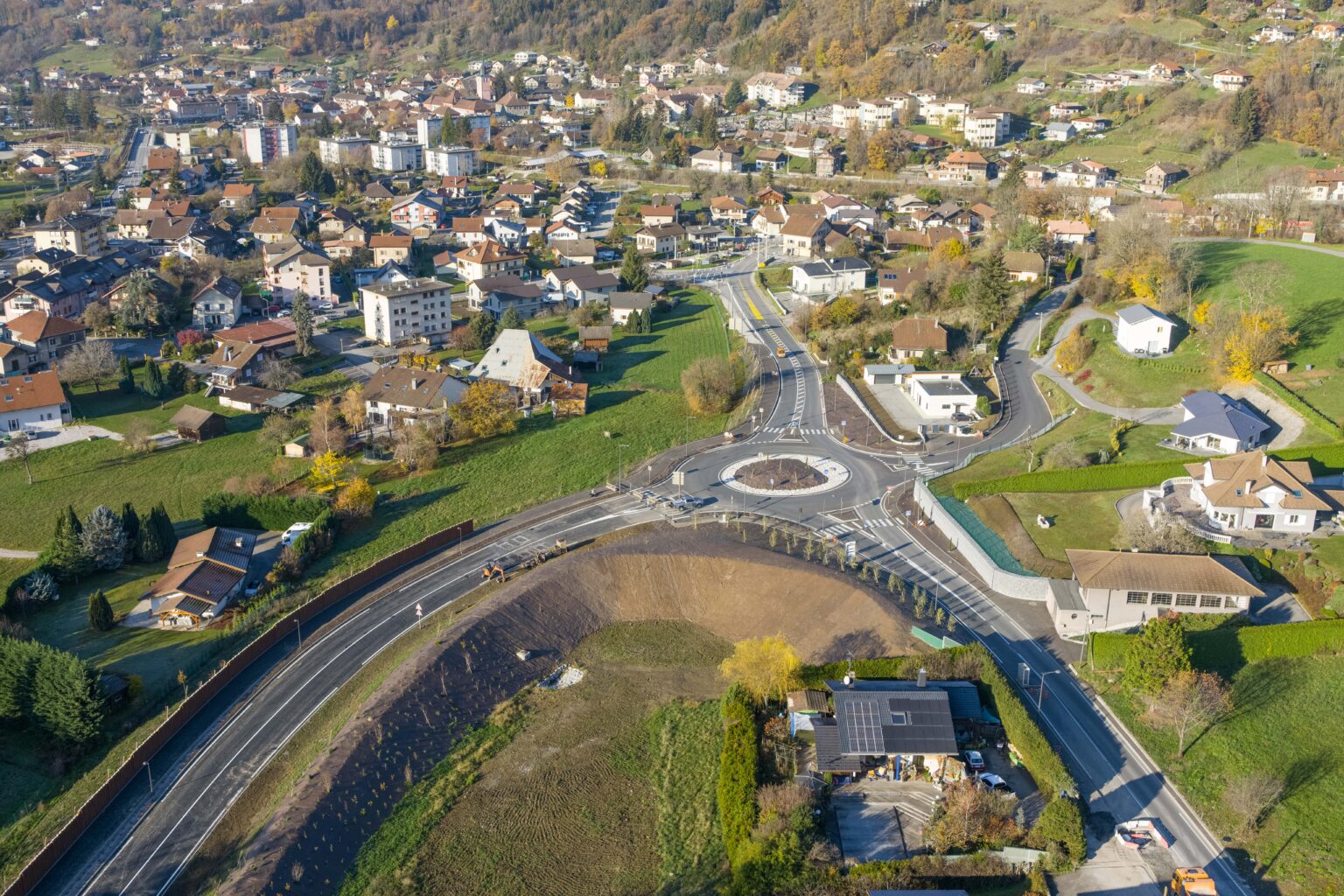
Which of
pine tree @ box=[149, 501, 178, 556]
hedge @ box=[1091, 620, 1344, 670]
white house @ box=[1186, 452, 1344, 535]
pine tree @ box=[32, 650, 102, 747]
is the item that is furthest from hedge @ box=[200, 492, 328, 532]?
white house @ box=[1186, 452, 1344, 535]

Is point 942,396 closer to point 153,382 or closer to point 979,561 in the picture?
point 979,561

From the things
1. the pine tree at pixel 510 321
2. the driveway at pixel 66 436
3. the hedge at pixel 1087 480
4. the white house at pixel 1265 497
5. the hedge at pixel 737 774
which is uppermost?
the white house at pixel 1265 497

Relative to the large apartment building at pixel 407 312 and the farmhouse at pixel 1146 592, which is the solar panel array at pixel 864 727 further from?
the large apartment building at pixel 407 312

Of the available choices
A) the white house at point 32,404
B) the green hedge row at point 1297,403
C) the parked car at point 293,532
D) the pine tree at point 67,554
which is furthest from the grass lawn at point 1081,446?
the white house at point 32,404

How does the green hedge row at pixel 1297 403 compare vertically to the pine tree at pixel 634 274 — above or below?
above

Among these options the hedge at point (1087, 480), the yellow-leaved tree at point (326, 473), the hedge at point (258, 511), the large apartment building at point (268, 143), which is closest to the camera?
the hedge at point (1087, 480)

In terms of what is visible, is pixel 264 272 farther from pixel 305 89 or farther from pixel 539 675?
pixel 305 89

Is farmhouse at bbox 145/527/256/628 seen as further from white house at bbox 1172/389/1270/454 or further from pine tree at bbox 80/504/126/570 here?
white house at bbox 1172/389/1270/454

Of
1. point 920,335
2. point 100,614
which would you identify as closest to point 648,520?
point 100,614

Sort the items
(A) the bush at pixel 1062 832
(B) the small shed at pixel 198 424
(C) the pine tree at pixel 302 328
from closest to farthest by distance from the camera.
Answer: (A) the bush at pixel 1062 832, (B) the small shed at pixel 198 424, (C) the pine tree at pixel 302 328
